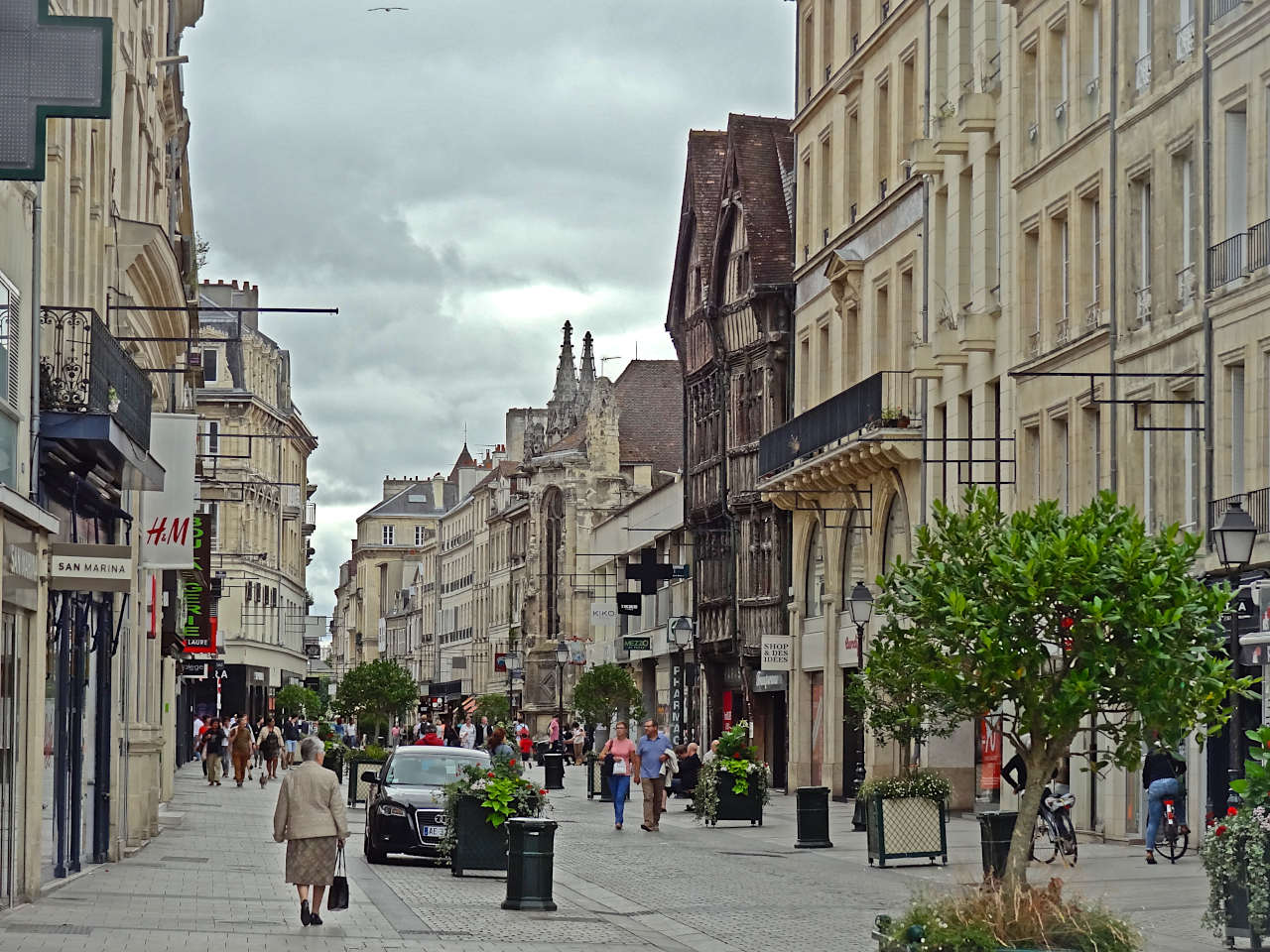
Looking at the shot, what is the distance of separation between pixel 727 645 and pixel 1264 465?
109 feet

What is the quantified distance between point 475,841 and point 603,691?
170 feet

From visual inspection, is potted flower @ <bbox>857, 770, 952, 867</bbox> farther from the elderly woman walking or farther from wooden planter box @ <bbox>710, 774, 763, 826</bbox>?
wooden planter box @ <bbox>710, 774, 763, 826</bbox>

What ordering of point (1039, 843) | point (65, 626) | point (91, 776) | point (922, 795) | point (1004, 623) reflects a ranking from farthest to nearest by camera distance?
point (1039, 843) → point (922, 795) → point (91, 776) → point (65, 626) → point (1004, 623)

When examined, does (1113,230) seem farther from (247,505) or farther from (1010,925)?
(247,505)

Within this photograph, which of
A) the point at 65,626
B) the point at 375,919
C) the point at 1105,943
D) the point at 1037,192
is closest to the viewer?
the point at 1105,943

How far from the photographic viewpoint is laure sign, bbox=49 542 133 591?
19391 mm

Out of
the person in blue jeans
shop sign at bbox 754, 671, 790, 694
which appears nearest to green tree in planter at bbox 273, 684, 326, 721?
shop sign at bbox 754, 671, 790, 694

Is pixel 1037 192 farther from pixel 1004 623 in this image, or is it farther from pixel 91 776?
pixel 1004 623

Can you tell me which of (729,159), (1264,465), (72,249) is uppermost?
(729,159)

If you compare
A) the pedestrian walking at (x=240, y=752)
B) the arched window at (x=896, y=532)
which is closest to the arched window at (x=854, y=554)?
the arched window at (x=896, y=532)

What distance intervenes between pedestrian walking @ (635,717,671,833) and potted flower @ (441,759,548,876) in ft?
35.1

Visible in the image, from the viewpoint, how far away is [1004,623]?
43.8 feet

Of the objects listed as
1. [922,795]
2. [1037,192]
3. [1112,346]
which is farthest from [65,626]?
[1037,192]

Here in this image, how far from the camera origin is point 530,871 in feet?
66.9
